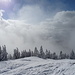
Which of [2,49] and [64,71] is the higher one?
[2,49]

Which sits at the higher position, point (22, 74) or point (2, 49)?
point (2, 49)

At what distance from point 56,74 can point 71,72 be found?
3211 millimetres

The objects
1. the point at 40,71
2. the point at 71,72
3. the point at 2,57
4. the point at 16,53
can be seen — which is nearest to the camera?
the point at 71,72

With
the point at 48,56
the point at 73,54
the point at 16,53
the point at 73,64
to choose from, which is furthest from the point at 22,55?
the point at 73,64

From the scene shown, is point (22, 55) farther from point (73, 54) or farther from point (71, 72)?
point (71, 72)

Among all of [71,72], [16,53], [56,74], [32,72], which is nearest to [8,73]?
[32,72]

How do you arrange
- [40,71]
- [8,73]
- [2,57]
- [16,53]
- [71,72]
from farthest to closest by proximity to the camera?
[16,53]
[2,57]
[8,73]
[40,71]
[71,72]

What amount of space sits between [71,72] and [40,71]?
7708mm

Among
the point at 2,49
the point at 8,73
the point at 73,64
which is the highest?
the point at 2,49

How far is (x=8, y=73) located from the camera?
104 ft

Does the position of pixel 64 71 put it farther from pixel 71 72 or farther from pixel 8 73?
pixel 8 73

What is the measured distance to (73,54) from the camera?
248ft

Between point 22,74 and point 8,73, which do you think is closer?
point 22,74

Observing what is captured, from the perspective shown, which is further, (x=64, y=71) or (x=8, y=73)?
(x=8, y=73)
